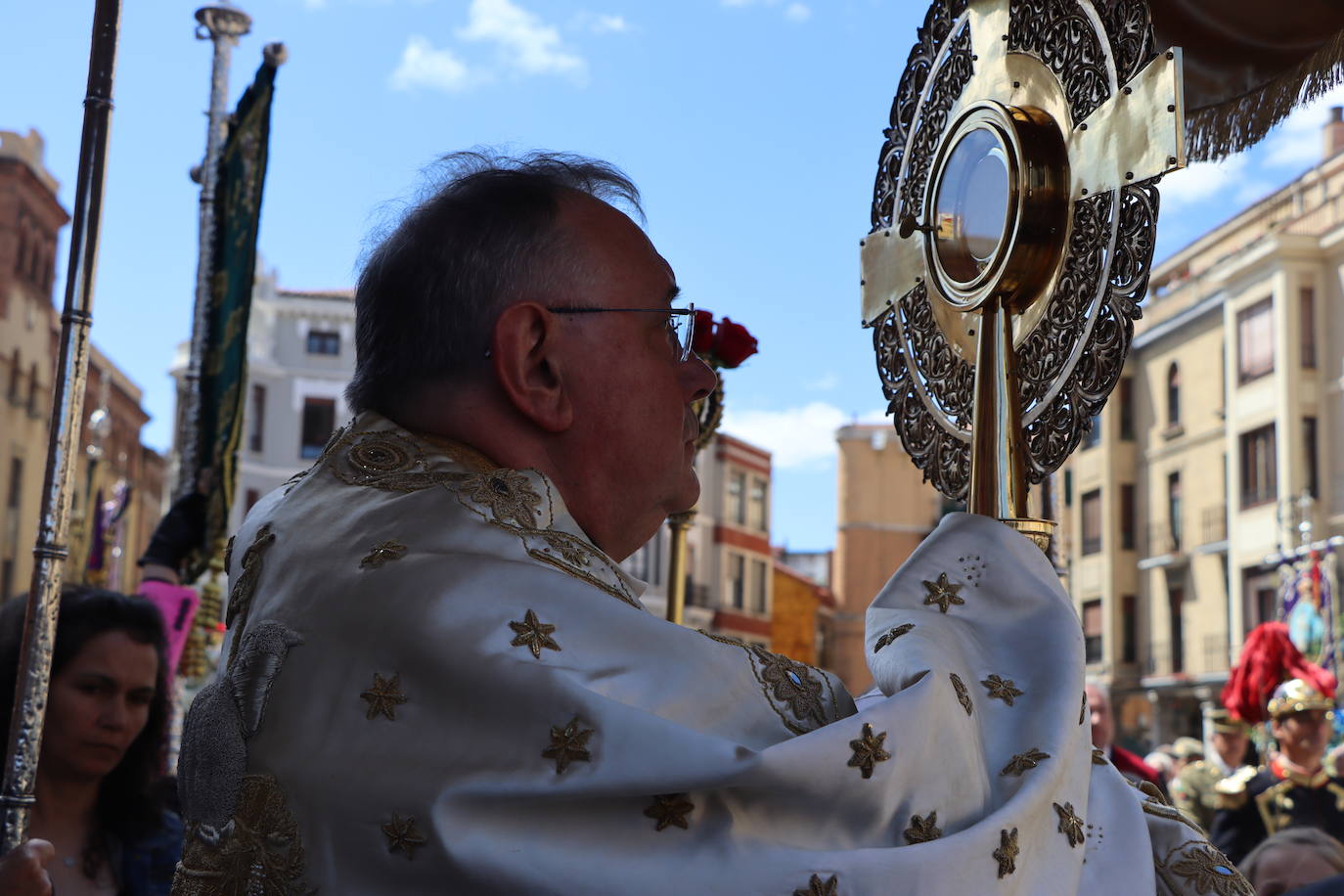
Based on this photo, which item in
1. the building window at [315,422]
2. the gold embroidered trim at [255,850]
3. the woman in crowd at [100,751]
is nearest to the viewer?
the gold embroidered trim at [255,850]

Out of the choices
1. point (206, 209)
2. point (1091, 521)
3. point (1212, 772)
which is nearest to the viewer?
point (206, 209)

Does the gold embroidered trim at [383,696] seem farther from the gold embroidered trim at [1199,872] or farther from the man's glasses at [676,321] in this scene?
the gold embroidered trim at [1199,872]

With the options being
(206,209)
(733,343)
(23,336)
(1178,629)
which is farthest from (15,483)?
(733,343)

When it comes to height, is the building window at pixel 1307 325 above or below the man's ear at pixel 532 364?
above

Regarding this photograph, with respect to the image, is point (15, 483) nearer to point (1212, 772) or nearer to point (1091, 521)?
point (1091, 521)

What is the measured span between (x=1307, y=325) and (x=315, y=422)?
21.7 m

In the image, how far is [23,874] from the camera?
6.39ft

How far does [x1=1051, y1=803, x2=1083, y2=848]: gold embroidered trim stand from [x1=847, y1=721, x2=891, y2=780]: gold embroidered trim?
0.70ft

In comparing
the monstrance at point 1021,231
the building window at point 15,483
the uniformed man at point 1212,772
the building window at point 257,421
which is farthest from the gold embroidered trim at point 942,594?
the building window at point 257,421

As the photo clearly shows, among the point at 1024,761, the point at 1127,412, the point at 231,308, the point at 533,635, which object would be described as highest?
the point at 1127,412

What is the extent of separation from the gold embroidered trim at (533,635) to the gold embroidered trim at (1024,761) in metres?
0.45

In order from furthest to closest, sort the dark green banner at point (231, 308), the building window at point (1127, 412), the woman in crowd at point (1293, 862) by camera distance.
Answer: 1. the building window at point (1127, 412)
2. the dark green banner at point (231, 308)
3. the woman in crowd at point (1293, 862)

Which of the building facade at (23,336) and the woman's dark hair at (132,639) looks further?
the building facade at (23,336)

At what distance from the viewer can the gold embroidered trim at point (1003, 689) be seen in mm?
1574
